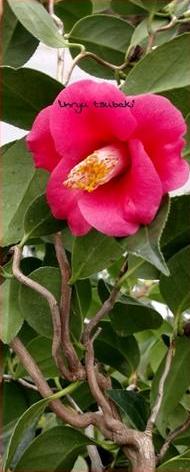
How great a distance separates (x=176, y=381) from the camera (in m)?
0.68

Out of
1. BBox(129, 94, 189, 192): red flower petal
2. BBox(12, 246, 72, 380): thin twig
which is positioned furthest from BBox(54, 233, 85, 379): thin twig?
BBox(129, 94, 189, 192): red flower petal

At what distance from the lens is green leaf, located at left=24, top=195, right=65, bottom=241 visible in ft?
1.94

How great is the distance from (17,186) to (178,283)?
14 centimetres

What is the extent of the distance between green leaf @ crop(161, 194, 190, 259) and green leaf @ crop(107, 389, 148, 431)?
0.11 metres

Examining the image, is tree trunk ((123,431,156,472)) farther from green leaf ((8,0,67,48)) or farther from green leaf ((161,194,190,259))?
green leaf ((8,0,67,48))

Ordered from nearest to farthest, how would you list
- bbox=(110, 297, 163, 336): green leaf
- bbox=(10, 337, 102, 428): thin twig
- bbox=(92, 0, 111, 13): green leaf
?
bbox=(10, 337, 102, 428): thin twig
bbox=(110, 297, 163, 336): green leaf
bbox=(92, 0, 111, 13): green leaf

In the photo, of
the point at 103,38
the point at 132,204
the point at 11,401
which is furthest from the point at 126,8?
the point at 11,401

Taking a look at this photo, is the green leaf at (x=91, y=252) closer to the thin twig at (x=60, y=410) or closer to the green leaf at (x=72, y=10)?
the thin twig at (x=60, y=410)

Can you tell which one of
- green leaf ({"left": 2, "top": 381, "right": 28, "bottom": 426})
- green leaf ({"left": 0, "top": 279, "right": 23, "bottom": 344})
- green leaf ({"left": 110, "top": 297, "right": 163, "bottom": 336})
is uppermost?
green leaf ({"left": 0, "top": 279, "right": 23, "bottom": 344})

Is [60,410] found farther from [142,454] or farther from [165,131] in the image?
[165,131]

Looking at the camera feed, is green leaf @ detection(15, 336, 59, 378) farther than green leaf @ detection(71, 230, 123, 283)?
Yes

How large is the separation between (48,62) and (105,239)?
0.80 meters

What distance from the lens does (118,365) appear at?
0.77 m

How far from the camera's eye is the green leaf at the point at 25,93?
62 centimetres
